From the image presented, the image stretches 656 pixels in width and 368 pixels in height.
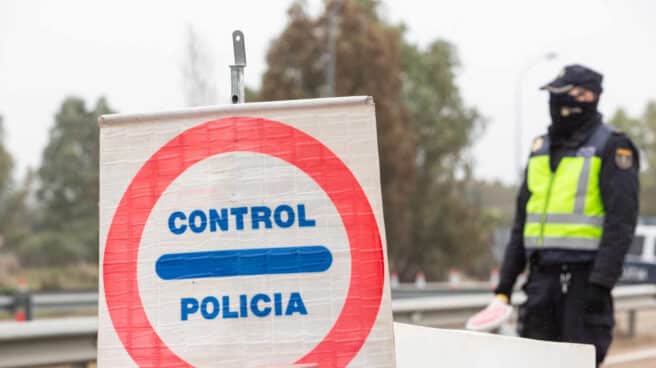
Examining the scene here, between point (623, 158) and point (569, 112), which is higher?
point (569, 112)

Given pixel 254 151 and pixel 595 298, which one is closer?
pixel 254 151

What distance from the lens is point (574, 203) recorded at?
4.69 metres

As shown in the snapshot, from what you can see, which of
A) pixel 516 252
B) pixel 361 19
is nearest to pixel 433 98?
pixel 361 19

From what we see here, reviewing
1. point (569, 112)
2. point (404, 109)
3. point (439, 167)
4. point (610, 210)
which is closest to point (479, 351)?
point (610, 210)

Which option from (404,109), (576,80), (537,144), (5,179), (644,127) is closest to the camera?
(576,80)

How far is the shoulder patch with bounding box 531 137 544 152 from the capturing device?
16.2ft

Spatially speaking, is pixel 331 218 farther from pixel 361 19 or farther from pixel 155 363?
pixel 361 19

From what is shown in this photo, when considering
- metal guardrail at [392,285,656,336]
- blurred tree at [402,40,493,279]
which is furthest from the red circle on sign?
blurred tree at [402,40,493,279]

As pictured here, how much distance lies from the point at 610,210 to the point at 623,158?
233mm

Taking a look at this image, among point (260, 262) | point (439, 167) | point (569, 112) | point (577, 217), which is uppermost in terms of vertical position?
point (439, 167)

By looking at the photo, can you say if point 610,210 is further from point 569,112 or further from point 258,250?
point 258,250

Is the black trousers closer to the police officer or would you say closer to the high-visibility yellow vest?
the police officer

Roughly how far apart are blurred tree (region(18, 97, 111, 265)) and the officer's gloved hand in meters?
43.6

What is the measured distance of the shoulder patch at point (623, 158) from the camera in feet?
15.1
